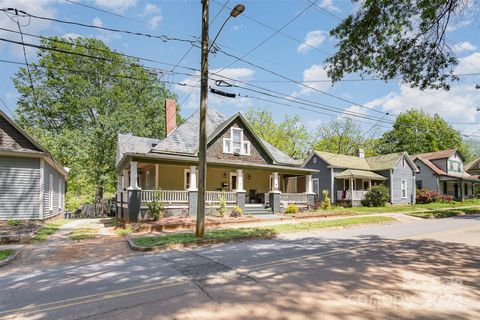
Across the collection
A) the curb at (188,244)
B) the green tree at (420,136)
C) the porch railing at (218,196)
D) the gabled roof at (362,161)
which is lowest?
the curb at (188,244)

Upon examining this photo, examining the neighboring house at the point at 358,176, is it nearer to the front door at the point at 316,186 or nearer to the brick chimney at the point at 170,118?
the front door at the point at 316,186

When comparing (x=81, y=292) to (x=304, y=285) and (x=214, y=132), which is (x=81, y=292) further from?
(x=214, y=132)

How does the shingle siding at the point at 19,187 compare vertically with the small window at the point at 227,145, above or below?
below

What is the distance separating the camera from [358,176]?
101ft

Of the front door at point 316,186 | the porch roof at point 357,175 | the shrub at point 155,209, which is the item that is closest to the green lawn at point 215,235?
the shrub at point 155,209

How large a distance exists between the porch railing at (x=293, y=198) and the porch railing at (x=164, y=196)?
305 inches

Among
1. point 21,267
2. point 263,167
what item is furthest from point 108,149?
point 21,267

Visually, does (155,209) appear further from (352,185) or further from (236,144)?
(352,185)

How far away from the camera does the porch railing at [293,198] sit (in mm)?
22719

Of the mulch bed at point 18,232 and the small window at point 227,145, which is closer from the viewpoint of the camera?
the mulch bed at point 18,232

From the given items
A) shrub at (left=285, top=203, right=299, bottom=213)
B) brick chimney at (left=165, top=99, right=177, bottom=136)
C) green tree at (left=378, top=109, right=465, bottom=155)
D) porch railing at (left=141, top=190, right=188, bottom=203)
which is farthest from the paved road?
green tree at (left=378, top=109, right=465, bottom=155)

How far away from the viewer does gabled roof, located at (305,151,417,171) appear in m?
32.7

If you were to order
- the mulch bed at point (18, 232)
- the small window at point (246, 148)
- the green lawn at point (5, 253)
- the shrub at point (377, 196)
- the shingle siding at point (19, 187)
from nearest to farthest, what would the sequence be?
the green lawn at point (5, 253), the mulch bed at point (18, 232), the shingle siding at point (19, 187), the small window at point (246, 148), the shrub at point (377, 196)

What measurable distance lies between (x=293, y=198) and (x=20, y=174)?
1698 centimetres
